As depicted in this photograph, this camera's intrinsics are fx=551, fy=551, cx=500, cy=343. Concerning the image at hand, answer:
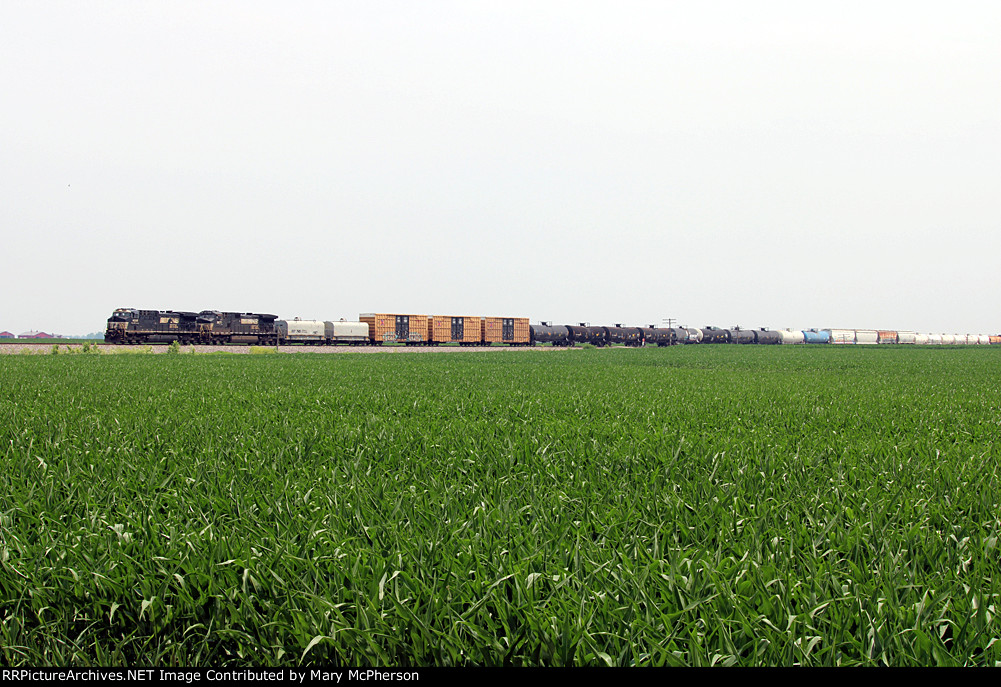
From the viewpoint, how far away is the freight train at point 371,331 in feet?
187

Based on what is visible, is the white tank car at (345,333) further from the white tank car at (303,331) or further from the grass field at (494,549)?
the grass field at (494,549)

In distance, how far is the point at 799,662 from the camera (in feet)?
7.04

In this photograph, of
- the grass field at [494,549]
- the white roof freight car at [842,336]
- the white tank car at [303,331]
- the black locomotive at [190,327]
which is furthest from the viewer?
the white roof freight car at [842,336]

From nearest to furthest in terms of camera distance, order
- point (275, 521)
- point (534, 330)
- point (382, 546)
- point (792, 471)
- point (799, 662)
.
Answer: point (799, 662)
point (382, 546)
point (275, 521)
point (792, 471)
point (534, 330)

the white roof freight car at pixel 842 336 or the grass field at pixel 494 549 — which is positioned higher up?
the white roof freight car at pixel 842 336

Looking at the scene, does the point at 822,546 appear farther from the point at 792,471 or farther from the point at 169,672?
the point at 169,672

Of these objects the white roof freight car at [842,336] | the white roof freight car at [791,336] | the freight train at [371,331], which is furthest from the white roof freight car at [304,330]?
the white roof freight car at [842,336]

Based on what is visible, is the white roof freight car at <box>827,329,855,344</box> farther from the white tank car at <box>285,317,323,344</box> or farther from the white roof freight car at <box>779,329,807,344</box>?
the white tank car at <box>285,317,323,344</box>

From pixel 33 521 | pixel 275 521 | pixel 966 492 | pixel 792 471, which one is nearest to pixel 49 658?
pixel 275 521

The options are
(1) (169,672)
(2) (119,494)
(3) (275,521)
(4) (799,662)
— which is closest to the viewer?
(4) (799,662)

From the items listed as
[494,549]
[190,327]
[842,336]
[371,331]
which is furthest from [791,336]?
[494,549]

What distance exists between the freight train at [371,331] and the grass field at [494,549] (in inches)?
2272

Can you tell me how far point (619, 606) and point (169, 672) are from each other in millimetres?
1955

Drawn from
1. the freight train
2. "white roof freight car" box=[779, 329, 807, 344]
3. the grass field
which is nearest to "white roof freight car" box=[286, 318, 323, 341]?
the freight train
